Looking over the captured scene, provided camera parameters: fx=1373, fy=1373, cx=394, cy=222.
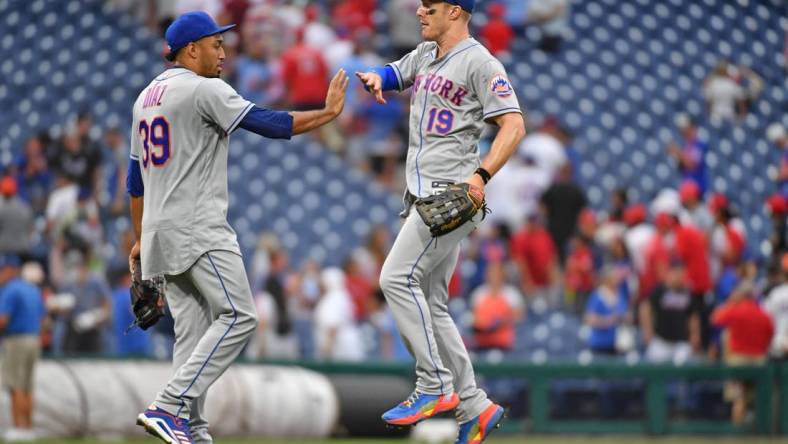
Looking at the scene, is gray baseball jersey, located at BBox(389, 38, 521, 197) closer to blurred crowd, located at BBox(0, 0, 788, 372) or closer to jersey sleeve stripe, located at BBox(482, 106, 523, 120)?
jersey sleeve stripe, located at BBox(482, 106, 523, 120)

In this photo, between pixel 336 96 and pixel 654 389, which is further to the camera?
pixel 654 389

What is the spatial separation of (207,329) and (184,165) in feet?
2.51

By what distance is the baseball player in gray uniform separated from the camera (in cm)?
597

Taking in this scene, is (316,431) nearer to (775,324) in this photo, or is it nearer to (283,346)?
(283,346)

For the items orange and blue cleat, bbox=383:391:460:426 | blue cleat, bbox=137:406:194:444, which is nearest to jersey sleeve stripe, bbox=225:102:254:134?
blue cleat, bbox=137:406:194:444

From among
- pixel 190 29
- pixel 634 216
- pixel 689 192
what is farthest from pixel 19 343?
pixel 689 192

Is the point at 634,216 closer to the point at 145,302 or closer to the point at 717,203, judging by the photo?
Answer: the point at 717,203

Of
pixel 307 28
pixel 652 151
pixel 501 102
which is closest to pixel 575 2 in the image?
pixel 652 151

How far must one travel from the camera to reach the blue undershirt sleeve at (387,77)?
631 cm

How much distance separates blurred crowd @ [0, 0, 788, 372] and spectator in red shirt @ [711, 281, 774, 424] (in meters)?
0.02

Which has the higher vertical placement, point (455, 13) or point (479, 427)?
point (455, 13)

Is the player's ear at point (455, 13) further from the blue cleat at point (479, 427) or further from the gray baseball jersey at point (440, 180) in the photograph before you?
the blue cleat at point (479, 427)

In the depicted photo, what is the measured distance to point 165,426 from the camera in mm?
5820

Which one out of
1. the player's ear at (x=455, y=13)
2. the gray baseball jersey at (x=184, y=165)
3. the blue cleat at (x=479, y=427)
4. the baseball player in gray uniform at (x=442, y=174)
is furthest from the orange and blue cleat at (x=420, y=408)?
the player's ear at (x=455, y=13)
